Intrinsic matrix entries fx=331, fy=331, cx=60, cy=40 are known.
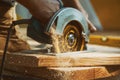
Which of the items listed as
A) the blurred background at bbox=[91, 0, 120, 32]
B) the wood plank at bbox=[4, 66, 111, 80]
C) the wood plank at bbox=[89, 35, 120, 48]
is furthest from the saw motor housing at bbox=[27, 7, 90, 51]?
the blurred background at bbox=[91, 0, 120, 32]

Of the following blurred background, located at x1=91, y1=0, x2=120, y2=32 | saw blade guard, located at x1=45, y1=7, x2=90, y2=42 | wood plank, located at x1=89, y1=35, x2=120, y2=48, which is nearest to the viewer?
saw blade guard, located at x1=45, y1=7, x2=90, y2=42

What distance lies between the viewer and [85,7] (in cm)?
165

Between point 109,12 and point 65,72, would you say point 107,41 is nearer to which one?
point 65,72

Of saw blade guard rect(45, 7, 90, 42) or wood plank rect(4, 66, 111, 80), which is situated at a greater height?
saw blade guard rect(45, 7, 90, 42)

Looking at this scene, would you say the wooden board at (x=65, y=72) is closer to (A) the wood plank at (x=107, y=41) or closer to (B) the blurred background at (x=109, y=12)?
(A) the wood plank at (x=107, y=41)

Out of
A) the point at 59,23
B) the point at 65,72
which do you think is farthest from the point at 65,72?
the point at 59,23

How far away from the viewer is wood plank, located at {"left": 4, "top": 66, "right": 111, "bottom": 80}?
117 cm

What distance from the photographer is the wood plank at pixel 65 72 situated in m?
1.17

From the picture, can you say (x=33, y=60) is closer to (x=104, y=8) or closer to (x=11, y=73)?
(x=11, y=73)

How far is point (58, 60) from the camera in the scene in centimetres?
121

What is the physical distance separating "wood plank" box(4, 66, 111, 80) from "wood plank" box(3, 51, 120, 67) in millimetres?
24

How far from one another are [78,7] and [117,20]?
11.6ft

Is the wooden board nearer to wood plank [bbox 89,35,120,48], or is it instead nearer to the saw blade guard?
the saw blade guard

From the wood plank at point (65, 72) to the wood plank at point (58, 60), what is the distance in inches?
1.0
